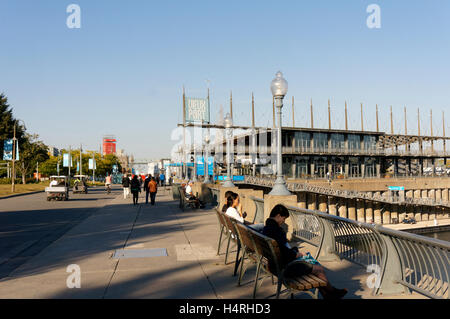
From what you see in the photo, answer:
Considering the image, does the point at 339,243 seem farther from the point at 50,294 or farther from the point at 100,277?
the point at 50,294

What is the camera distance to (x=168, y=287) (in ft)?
18.8

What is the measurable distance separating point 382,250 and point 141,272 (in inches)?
156

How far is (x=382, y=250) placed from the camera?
560cm

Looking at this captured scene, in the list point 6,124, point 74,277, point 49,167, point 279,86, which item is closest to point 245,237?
point 74,277

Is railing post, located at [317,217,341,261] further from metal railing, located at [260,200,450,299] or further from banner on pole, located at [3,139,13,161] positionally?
banner on pole, located at [3,139,13,161]

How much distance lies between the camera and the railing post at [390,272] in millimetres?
5406

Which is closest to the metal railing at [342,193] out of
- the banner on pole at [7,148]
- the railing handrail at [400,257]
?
the banner on pole at [7,148]

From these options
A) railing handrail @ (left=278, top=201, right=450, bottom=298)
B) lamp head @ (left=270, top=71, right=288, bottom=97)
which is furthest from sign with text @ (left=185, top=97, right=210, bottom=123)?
railing handrail @ (left=278, top=201, right=450, bottom=298)

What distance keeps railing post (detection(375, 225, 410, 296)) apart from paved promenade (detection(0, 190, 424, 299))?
7.7 inches

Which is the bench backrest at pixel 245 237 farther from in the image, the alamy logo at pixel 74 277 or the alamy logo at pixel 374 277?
the alamy logo at pixel 74 277

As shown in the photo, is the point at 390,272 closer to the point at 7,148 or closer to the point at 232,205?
the point at 232,205

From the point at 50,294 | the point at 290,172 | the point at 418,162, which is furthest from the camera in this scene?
the point at 418,162
